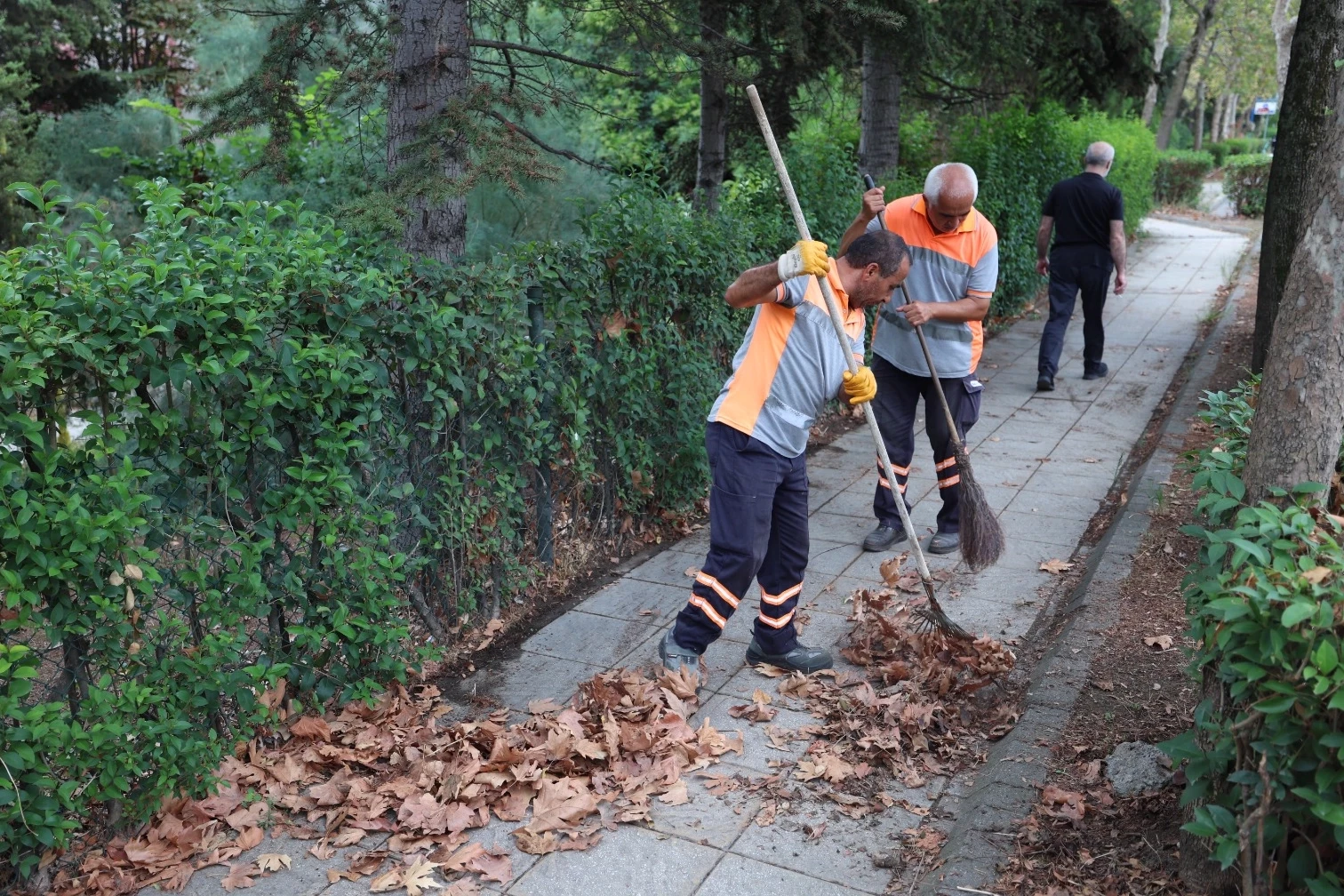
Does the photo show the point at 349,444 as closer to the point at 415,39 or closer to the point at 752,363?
the point at 752,363

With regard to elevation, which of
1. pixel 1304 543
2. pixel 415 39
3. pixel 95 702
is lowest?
pixel 95 702

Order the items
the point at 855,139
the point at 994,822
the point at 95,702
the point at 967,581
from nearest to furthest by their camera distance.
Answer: the point at 95,702, the point at 994,822, the point at 967,581, the point at 855,139

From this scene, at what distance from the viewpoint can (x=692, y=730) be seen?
4262 mm

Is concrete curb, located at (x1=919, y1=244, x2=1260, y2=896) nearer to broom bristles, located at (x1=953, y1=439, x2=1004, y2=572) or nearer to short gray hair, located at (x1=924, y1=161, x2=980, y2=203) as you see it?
broom bristles, located at (x1=953, y1=439, x2=1004, y2=572)

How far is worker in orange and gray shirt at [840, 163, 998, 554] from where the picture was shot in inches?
234

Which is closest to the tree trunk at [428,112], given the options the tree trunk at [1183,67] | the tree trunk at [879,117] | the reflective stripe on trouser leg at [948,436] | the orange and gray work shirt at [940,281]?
the orange and gray work shirt at [940,281]

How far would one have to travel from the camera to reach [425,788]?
3.81m

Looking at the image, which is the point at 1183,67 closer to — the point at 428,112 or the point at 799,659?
the point at 428,112

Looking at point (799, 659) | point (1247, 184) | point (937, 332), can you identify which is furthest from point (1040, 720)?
point (1247, 184)

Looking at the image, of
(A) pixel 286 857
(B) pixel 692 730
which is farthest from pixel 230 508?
(B) pixel 692 730

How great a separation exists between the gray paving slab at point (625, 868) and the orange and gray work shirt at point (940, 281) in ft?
10.7

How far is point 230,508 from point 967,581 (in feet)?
12.2

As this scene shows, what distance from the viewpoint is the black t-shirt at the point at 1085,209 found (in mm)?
9664

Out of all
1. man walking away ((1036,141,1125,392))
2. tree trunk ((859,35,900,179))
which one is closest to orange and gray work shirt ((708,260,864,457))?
man walking away ((1036,141,1125,392))
